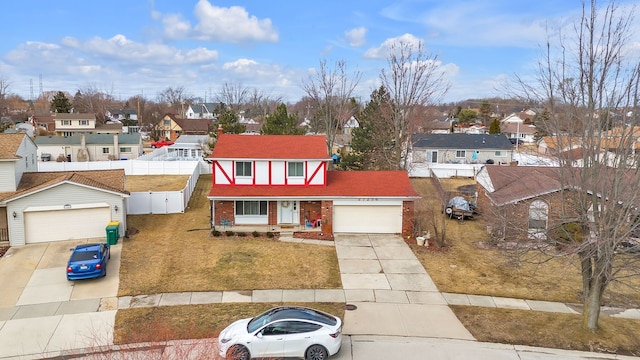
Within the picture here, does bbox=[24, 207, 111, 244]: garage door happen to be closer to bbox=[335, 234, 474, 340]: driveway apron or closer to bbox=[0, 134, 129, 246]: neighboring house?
bbox=[0, 134, 129, 246]: neighboring house

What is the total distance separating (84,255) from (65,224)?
635cm

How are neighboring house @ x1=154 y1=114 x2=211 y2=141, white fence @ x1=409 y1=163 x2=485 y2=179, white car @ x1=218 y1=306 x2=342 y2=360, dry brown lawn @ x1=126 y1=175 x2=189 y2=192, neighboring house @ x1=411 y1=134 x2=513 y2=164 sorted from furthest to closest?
neighboring house @ x1=154 y1=114 x2=211 y2=141
neighboring house @ x1=411 y1=134 x2=513 y2=164
white fence @ x1=409 y1=163 x2=485 y2=179
dry brown lawn @ x1=126 y1=175 x2=189 y2=192
white car @ x1=218 y1=306 x2=342 y2=360

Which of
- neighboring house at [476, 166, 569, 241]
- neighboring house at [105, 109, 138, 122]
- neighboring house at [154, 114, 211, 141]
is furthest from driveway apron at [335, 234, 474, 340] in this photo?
neighboring house at [105, 109, 138, 122]

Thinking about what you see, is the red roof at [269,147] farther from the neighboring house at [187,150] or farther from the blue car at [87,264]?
the neighboring house at [187,150]

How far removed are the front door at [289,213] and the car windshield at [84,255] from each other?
10875 millimetres

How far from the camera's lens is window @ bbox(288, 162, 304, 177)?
2870cm

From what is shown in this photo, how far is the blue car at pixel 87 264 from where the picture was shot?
19453 mm

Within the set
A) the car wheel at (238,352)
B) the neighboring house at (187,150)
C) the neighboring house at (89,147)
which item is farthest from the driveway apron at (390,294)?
the neighboring house at (89,147)

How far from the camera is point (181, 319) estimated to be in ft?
54.0

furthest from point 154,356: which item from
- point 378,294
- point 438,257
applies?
point 438,257

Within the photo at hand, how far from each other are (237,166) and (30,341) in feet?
51.1

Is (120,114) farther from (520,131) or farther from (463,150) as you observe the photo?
(520,131)

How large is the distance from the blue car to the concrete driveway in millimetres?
385

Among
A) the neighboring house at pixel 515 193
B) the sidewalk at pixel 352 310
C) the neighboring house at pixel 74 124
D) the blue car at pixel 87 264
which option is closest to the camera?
the sidewalk at pixel 352 310
